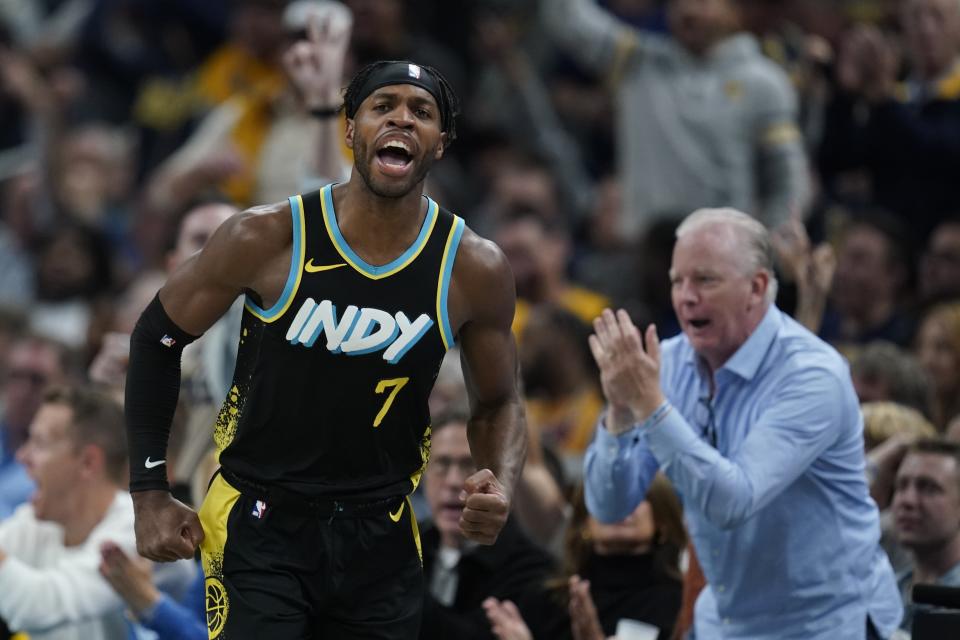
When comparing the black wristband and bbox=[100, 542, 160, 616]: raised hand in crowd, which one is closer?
bbox=[100, 542, 160, 616]: raised hand in crowd

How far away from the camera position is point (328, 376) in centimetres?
400

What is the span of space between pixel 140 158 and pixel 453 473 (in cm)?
635

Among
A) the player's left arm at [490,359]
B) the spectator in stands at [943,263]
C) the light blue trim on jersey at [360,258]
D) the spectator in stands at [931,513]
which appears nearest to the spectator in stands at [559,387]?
the spectator in stands at [943,263]

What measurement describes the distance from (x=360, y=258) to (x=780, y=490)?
147cm

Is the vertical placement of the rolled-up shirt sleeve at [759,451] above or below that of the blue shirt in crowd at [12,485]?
above

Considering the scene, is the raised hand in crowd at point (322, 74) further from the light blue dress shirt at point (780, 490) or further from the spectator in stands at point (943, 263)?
the spectator in stands at point (943, 263)

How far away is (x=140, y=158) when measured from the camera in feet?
38.0

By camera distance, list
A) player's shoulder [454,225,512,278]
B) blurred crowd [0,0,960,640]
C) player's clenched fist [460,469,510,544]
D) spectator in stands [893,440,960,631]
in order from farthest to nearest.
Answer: blurred crowd [0,0,960,640]
spectator in stands [893,440,960,631]
player's shoulder [454,225,512,278]
player's clenched fist [460,469,510,544]

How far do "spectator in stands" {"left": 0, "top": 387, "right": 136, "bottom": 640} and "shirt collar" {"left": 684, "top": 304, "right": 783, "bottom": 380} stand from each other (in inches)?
85.6

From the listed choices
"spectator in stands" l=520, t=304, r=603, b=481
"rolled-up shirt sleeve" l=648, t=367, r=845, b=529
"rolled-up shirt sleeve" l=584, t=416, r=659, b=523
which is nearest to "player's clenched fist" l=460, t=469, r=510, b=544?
"rolled-up shirt sleeve" l=648, t=367, r=845, b=529

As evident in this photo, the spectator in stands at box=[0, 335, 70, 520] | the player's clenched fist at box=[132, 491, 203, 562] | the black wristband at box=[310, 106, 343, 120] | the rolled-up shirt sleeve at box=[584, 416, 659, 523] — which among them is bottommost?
the spectator in stands at box=[0, 335, 70, 520]

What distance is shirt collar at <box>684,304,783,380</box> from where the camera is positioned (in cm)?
495

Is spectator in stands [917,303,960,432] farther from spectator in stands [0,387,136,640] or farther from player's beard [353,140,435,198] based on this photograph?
player's beard [353,140,435,198]

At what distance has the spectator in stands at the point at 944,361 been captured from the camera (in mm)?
7207
